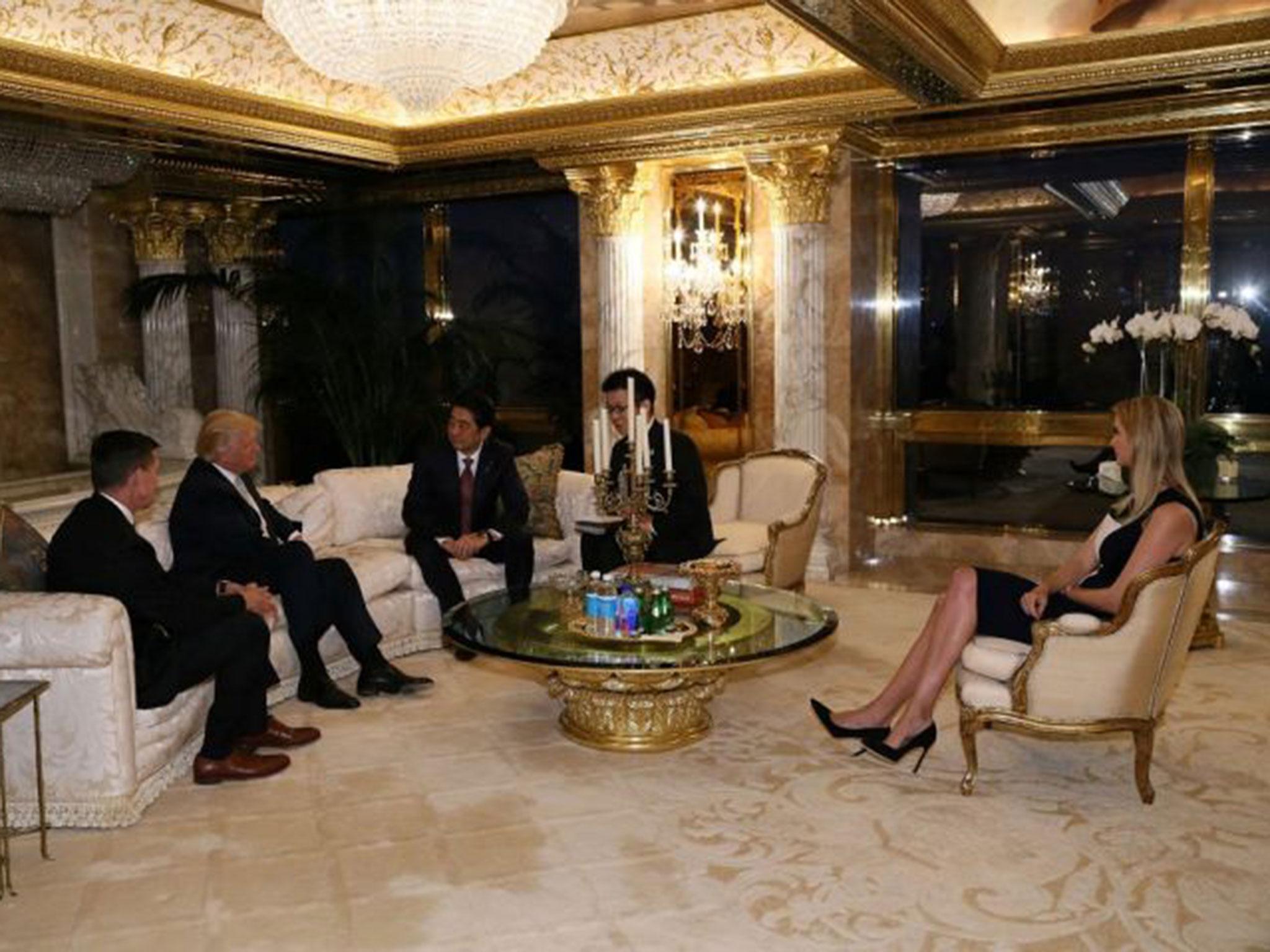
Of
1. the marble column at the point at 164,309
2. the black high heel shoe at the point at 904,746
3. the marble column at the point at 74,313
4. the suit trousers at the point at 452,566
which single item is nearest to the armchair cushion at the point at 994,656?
the black high heel shoe at the point at 904,746

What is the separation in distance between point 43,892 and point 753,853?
2.10 meters

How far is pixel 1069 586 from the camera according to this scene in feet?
14.8

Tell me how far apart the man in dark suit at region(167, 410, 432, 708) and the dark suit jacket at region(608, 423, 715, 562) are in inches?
51.9

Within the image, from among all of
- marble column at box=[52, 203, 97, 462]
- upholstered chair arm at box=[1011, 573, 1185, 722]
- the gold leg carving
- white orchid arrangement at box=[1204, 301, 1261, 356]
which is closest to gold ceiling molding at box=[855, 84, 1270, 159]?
white orchid arrangement at box=[1204, 301, 1261, 356]

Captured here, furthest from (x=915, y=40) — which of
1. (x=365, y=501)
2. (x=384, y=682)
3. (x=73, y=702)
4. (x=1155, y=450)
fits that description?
(x=73, y=702)

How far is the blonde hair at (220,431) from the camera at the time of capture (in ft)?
16.4

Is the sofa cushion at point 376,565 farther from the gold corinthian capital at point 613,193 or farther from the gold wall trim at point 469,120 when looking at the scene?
the gold corinthian capital at point 613,193

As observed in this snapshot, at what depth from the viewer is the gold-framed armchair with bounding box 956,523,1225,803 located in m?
3.96

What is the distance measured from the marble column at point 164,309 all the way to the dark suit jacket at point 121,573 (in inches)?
164

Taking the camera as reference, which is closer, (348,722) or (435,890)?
(435,890)

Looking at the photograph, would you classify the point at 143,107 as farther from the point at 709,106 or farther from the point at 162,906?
the point at 162,906

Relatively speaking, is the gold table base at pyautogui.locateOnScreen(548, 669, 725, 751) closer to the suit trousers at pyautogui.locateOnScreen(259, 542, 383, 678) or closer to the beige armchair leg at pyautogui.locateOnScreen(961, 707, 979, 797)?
the beige armchair leg at pyautogui.locateOnScreen(961, 707, 979, 797)

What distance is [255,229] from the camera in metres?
9.22

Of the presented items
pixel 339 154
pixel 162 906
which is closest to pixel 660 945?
pixel 162 906
